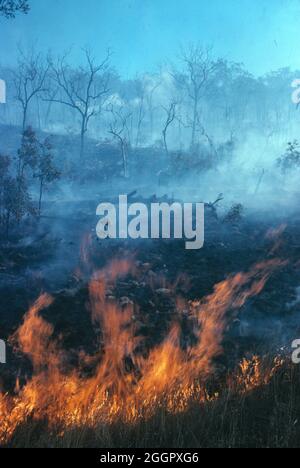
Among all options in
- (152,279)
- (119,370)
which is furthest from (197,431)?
(152,279)

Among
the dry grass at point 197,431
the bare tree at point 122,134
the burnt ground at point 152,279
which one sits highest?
the bare tree at point 122,134

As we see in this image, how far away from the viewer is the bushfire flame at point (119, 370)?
5.32 m

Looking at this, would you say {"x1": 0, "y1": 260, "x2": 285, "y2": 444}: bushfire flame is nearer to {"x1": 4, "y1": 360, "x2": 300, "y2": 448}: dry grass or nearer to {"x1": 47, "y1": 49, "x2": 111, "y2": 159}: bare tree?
{"x1": 4, "y1": 360, "x2": 300, "y2": 448}: dry grass

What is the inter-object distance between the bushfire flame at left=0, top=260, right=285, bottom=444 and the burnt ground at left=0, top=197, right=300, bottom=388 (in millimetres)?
219

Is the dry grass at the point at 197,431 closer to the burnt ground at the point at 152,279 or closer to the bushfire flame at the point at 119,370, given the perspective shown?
the bushfire flame at the point at 119,370

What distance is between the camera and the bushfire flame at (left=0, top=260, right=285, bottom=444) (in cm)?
532

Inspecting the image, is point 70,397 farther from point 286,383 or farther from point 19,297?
point 19,297

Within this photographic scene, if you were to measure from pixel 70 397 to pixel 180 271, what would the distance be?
548 cm

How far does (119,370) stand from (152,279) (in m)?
3.46

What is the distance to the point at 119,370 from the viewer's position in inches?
289

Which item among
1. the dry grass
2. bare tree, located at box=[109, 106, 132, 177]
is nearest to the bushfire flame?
the dry grass

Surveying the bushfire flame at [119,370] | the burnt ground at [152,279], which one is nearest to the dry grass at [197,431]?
the bushfire flame at [119,370]

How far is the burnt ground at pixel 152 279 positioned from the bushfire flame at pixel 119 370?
0.72 feet

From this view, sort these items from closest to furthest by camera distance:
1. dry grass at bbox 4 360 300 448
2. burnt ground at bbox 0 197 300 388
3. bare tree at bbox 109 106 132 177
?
dry grass at bbox 4 360 300 448 < burnt ground at bbox 0 197 300 388 < bare tree at bbox 109 106 132 177
